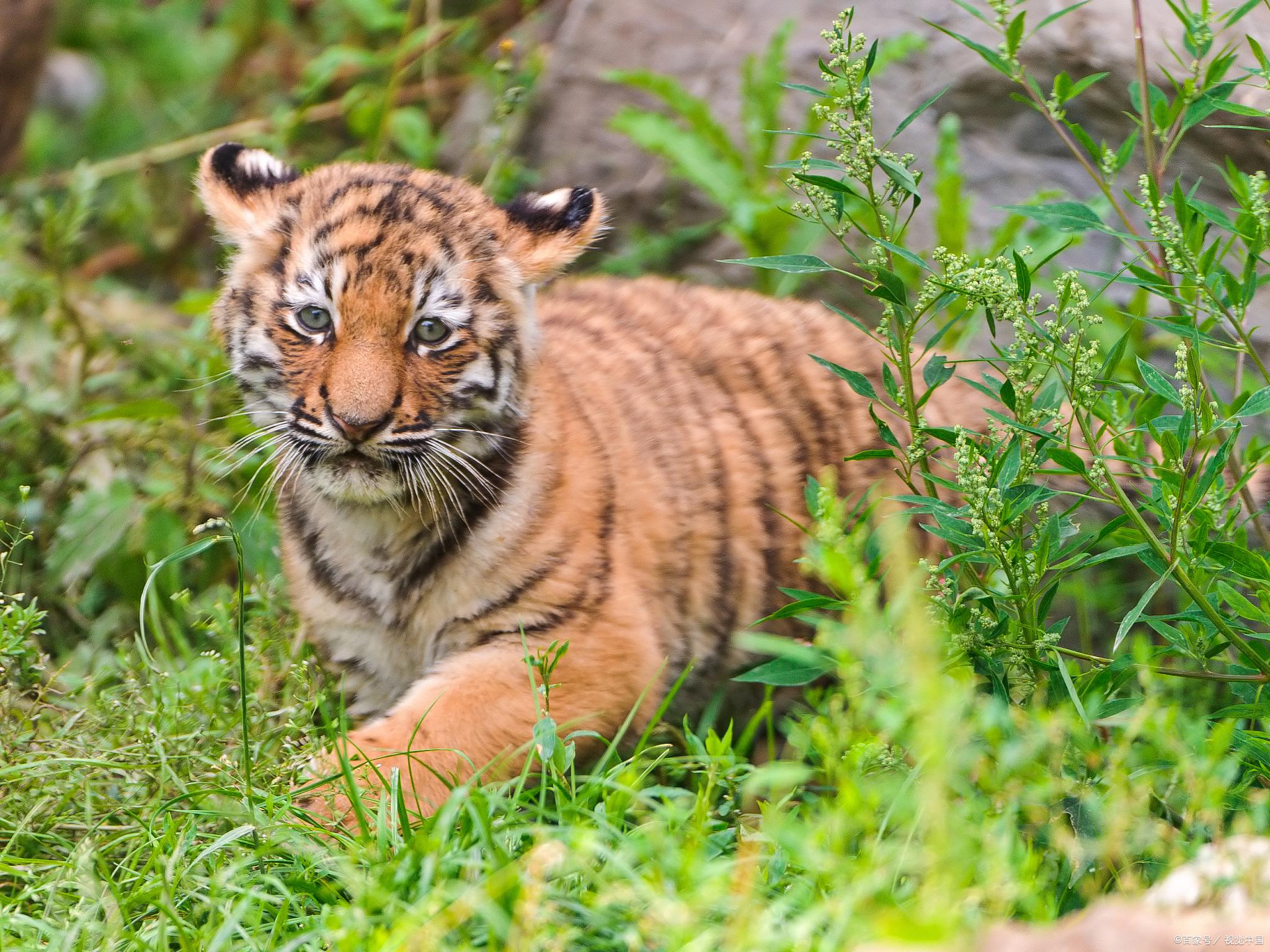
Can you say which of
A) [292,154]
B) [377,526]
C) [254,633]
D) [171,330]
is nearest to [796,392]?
[377,526]

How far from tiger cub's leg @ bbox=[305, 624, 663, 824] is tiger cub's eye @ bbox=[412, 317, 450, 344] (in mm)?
706

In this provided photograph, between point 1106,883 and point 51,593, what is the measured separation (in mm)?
2926

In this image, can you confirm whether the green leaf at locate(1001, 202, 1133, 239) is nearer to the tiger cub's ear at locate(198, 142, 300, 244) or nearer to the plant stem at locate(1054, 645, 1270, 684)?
the plant stem at locate(1054, 645, 1270, 684)

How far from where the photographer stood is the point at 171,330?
16.8ft

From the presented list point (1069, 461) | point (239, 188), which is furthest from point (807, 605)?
point (239, 188)

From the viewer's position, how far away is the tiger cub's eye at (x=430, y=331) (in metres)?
2.91

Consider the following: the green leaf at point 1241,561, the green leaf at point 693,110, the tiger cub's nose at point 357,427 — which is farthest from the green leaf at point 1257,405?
the green leaf at point 693,110

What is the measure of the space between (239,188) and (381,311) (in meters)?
0.63

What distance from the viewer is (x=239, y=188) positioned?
3189 millimetres

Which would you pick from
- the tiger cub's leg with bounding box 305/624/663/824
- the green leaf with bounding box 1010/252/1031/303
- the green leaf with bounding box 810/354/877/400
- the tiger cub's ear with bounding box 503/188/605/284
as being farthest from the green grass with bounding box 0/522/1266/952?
the tiger cub's ear with bounding box 503/188/605/284

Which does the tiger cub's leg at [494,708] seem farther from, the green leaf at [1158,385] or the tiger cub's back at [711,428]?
the green leaf at [1158,385]

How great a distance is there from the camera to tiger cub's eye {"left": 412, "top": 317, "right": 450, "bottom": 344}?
2914 millimetres

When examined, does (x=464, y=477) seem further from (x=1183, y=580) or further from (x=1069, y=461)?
(x=1183, y=580)

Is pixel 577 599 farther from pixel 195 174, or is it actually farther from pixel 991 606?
pixel 195 174
